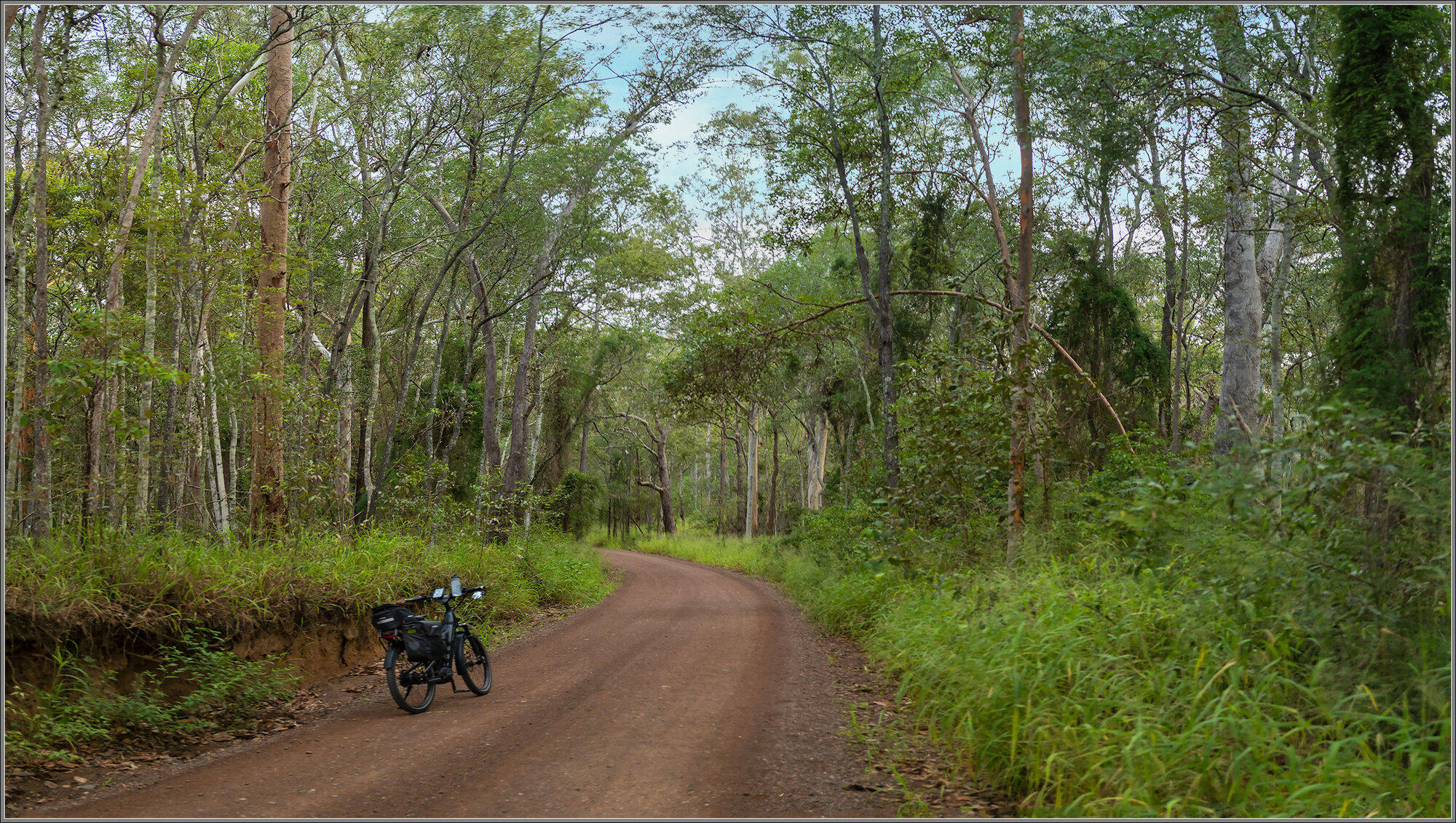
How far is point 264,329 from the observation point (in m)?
10.4

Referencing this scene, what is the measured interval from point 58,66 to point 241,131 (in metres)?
5.59

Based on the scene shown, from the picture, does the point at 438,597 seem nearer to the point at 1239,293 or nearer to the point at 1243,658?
the point at 1243,658

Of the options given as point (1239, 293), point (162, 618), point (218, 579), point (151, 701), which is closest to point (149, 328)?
point (218, 579)

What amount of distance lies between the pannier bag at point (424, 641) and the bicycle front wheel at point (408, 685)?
8cm

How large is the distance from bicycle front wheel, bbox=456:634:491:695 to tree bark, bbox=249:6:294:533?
11.8 ft

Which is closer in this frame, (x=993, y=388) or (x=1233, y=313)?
(x=993, y=388)

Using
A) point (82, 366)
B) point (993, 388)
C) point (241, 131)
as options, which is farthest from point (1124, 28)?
point (241, 131)

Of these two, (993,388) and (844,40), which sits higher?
(844,40)

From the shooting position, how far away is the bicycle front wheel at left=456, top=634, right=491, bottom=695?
680 cm

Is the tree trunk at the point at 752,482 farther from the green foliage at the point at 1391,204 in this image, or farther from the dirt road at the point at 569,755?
the green foliage at the point at 1391,204

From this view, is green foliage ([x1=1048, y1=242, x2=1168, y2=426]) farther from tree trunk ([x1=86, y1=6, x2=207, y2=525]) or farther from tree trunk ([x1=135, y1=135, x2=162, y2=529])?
tree trunk ([x1=135, y1=135, x2=162, y2=529])

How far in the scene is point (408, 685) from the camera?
641 cm

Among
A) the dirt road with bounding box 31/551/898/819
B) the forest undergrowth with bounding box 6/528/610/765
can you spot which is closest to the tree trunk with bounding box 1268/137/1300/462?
the dirt road with bounding box 31/551/898/819

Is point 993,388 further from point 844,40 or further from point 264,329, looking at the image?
point 264,329
